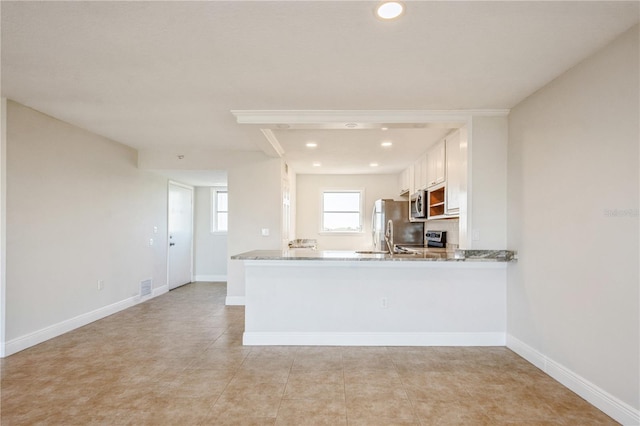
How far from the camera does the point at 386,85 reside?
2773 millimetres

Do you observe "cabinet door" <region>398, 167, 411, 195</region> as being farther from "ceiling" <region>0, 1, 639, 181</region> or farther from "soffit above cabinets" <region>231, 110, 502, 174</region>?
"ceiling" <region>0, 1, 639, 181</region>

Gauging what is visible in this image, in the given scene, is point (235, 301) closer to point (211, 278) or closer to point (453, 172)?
point (211, 278)

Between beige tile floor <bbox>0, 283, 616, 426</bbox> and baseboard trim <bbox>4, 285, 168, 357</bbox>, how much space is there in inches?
3.4

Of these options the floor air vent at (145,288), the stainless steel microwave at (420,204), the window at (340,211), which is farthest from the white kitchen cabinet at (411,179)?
the floor air vent at (145,288)

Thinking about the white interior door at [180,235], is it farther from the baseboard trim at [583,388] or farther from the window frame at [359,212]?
the baseboard trim at [583,388]

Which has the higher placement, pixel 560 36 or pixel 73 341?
pixel 560 36

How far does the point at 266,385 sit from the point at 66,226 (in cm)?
298

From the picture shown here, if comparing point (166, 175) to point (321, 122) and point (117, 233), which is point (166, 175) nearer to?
point (117, 233)

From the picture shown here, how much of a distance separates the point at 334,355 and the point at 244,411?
44.3 inches

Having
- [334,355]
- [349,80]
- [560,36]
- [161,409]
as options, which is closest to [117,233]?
[161,409]

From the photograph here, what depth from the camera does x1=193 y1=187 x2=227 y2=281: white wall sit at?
7.20 meters

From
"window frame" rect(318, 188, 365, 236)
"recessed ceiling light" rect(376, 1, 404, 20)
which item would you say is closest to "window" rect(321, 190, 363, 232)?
"window frame" rect(318, 188, 365, 236)

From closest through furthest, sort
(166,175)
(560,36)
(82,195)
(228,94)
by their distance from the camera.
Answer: (560,36) → (228,94) → (82,195) → (166,175)

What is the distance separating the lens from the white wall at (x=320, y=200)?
7418 mm
